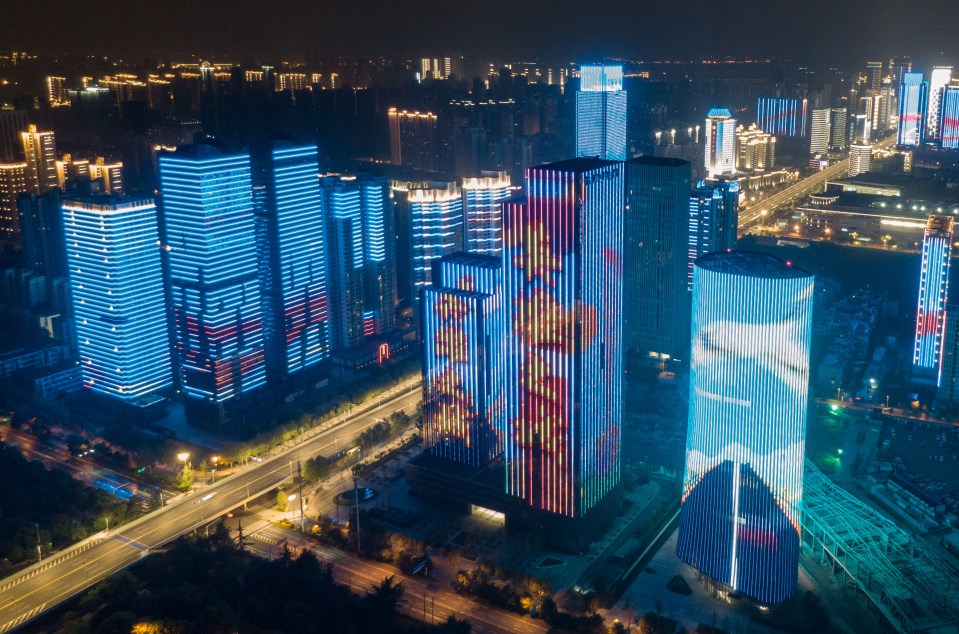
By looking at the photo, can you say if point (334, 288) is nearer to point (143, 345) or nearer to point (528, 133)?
point (143, 345)

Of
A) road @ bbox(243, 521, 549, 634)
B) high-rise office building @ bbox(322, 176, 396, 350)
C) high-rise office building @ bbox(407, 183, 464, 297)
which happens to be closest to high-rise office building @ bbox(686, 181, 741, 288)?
high-rise office building @ bbox(407, 183, 464, 297)

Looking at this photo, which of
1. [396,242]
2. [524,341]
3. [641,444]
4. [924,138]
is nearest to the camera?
[524,341]

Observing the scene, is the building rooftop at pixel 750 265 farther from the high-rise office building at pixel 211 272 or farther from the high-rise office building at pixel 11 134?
the high-rise office building at pixel 11 134

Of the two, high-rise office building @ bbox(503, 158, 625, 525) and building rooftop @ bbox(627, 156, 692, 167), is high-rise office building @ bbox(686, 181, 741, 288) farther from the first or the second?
high-rise office building @ bbox(503, 158, 625, 525)

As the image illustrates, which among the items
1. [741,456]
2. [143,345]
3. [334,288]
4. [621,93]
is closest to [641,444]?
[741,456]

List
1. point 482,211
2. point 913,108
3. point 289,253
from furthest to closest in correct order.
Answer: point 913,108
point 482,211
point 289,253

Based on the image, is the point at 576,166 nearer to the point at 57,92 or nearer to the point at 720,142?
the point at 57,92

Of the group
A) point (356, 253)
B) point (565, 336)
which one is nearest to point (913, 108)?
point (356, 253)
